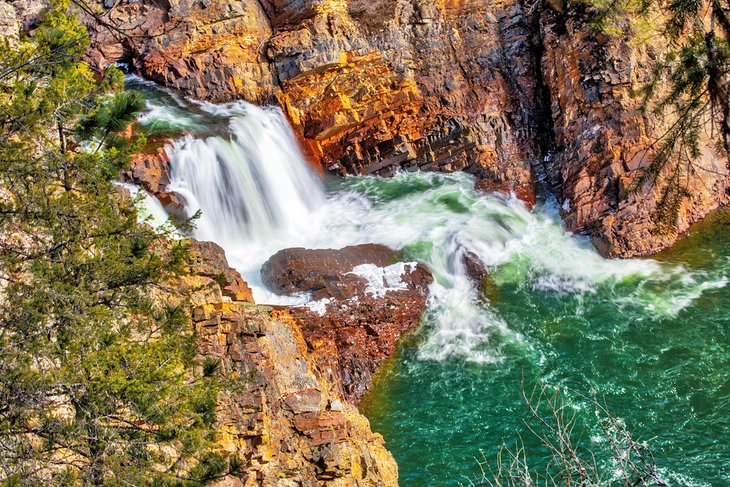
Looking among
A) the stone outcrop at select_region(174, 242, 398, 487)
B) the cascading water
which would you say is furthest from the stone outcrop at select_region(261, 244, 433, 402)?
the stone outcrop at select_region(174, 242, 398, 487)

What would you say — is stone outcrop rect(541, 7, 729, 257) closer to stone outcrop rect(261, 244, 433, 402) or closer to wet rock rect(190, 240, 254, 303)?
stone outcrop rect(261, 244, 433, 402)

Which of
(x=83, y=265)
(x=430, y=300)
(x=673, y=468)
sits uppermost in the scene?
(x=83, y=265)

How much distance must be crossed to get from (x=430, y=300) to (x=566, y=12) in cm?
924

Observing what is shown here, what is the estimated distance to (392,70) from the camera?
1938cm

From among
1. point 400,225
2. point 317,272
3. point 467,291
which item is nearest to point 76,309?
point 317,272

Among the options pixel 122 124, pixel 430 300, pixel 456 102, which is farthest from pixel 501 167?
pixel 122 124

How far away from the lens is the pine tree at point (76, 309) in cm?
471

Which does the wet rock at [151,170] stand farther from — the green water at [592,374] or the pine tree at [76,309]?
the pine tree at [76,309]

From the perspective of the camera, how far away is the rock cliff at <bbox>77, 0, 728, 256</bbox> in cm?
1805

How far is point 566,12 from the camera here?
17.8 meters

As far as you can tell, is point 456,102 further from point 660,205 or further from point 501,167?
point 660,205

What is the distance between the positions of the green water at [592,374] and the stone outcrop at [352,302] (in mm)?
428

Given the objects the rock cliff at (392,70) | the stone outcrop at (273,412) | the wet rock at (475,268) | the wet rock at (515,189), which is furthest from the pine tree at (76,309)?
the rock cliff at (392,70)

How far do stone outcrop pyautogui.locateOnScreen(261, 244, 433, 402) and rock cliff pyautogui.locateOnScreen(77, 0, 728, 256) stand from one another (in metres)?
5.11
